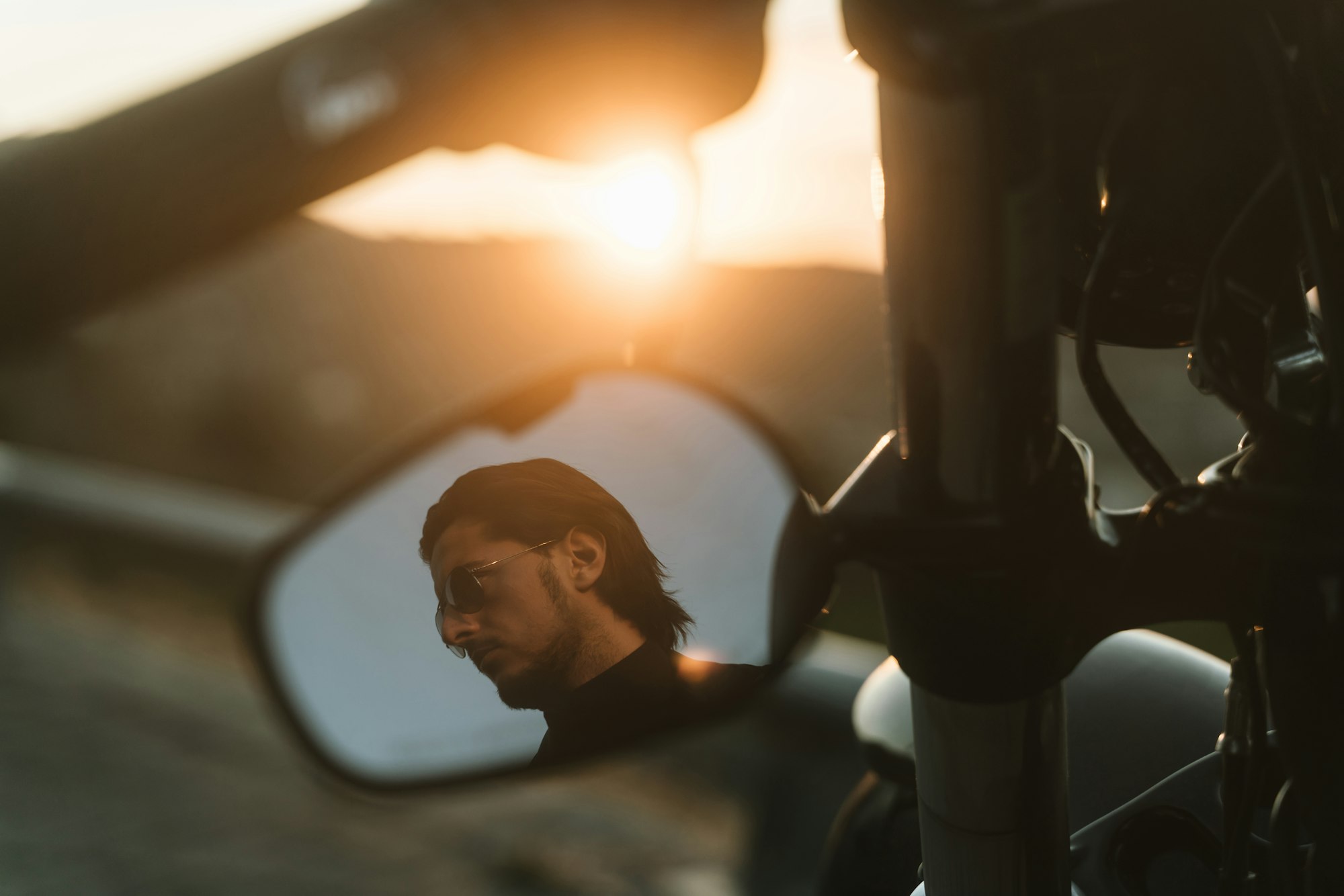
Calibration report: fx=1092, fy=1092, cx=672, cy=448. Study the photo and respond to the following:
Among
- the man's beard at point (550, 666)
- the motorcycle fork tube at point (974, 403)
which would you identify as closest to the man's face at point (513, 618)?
the man's beard at point (550, 666)

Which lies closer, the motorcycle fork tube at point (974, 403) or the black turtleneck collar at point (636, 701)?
the motorcycle fork tube at point (974, 403)

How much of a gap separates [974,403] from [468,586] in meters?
0.32

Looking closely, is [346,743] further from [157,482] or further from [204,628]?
[157,482]

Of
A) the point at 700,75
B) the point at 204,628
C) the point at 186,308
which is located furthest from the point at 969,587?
the point at 186,308

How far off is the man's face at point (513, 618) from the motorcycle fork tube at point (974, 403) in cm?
20

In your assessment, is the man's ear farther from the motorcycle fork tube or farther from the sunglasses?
the motorcycle fork tube

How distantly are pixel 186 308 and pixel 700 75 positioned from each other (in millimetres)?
14691

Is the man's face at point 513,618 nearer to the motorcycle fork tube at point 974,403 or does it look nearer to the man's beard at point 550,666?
the man's beard at point 550,666

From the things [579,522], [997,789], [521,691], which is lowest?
[997,789]

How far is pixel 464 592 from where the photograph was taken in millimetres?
658

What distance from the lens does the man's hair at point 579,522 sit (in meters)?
0.66

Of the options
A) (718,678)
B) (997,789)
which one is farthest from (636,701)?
(997,789)

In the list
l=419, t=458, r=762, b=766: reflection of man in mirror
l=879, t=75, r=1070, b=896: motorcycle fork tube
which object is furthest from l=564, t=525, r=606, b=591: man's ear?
l=879, t=75, r=1070, b=896: motorcycle fork tube

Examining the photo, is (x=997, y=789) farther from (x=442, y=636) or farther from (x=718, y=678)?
(x=442, y=636)
